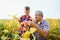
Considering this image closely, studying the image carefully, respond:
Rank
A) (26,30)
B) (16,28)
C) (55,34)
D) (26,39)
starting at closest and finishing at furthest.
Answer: (26,39) < (26,30) < (16,28) < (55,34)

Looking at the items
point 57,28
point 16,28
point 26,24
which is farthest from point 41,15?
point 57,28

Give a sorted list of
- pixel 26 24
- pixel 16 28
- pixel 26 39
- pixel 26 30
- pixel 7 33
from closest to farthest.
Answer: pixel 26 39 → pixel 26 30 → pixel 26 24 → pixel 7 33 → pixel 16 28

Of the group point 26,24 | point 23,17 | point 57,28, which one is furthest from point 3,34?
point 57,28

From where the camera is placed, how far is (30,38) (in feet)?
9.10

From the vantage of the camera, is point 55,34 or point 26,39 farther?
point 55,34

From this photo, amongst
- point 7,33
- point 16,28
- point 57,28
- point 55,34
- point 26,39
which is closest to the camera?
point 26,39

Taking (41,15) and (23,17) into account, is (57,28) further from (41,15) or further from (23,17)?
(41,15)

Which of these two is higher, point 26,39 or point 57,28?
point 26,39

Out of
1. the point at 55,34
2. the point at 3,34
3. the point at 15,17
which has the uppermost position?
the point at 15,17

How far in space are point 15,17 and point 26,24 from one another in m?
0.74

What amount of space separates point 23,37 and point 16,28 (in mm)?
1079

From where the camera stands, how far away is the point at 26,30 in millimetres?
2887

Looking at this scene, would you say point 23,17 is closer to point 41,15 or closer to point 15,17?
point 41,15

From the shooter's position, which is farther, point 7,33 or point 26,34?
point 7,33
